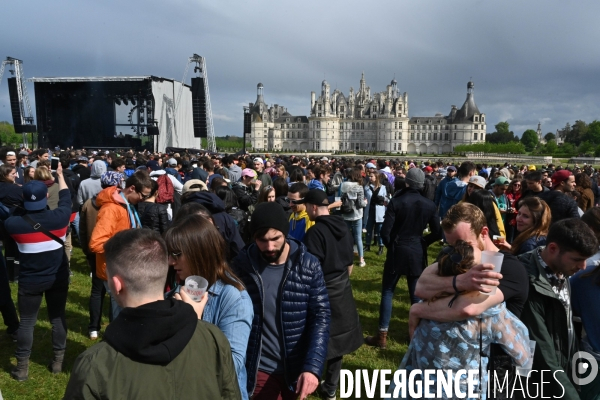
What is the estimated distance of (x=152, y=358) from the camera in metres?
1.35

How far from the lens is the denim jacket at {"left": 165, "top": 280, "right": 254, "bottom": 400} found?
1925 mm

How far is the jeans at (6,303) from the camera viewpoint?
4.04 m

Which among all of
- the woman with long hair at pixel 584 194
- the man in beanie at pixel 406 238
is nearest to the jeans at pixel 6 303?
the man in beanie at pixel 406 238

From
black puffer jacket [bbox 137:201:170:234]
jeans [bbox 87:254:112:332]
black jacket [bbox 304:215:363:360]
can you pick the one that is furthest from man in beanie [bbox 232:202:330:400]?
jeans [bbox 87:254:112:332]

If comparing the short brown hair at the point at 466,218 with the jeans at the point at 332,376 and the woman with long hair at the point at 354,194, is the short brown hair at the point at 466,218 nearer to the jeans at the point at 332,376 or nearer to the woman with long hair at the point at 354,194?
the jeans at the point at 332,376

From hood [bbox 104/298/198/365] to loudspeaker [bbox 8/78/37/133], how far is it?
33269mm

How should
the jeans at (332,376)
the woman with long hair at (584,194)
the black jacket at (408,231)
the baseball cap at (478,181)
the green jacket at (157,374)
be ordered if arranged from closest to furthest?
the green jacket at (157,374) < the jeans at (332,376) < the black jacket at (408,231) < the baseball cap at (478,181) < the woman with long hair at (584,194)

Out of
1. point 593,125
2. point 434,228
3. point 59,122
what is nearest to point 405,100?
point 593,125

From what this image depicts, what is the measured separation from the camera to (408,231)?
450 cm

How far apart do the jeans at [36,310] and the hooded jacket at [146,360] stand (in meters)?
2.63

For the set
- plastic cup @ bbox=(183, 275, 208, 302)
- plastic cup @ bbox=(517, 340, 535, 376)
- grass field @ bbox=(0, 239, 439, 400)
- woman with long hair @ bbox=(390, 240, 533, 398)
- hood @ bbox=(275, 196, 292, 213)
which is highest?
plastic cup @ bbox=(183, 275, 208, 302)

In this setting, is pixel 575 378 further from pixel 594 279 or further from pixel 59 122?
pixel 59 122

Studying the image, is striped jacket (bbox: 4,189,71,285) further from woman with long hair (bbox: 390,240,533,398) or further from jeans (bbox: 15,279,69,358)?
woman with long hair (bbox: 390,240,533,398)

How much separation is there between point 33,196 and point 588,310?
4.09 m
